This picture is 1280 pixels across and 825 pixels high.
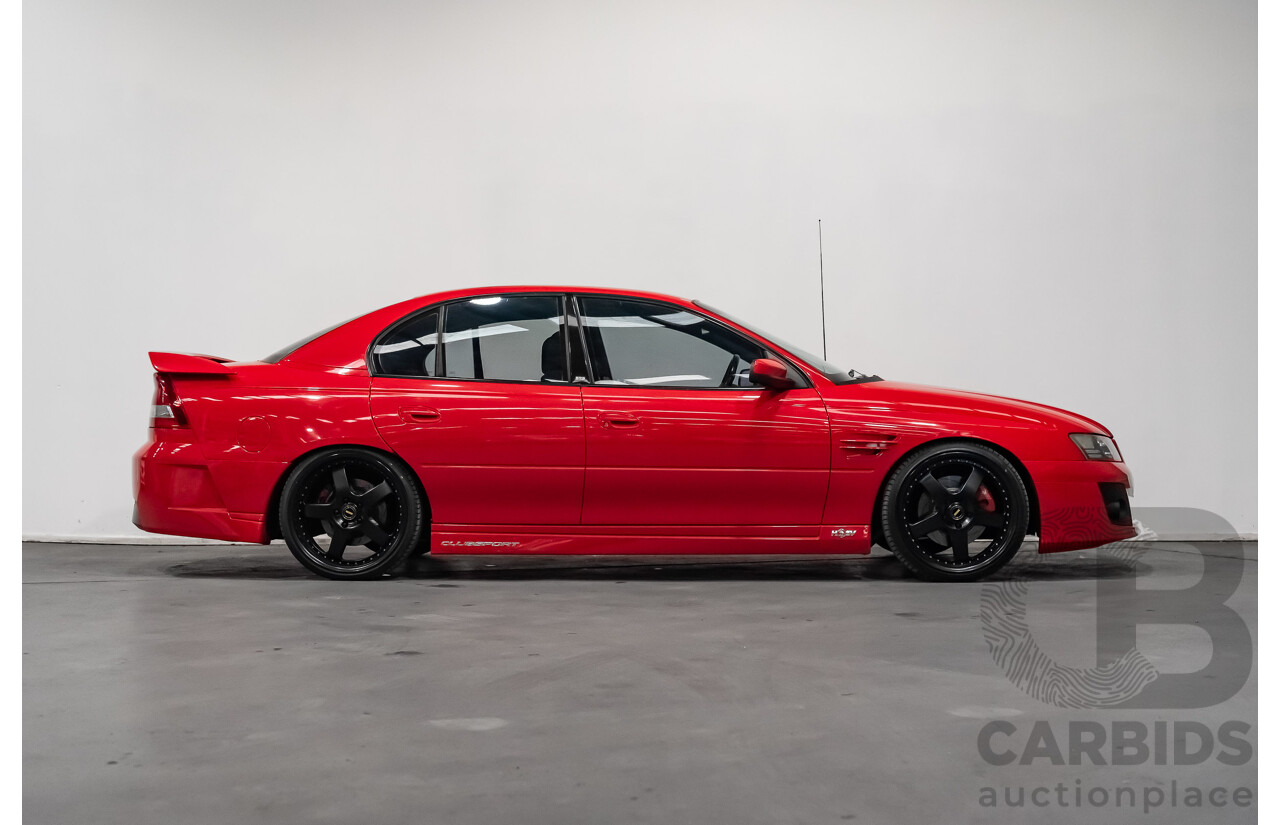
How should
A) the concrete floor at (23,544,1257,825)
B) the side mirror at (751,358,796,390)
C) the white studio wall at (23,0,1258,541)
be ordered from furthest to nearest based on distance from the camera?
the white studio wall at (23,0,1258,541), the side mirror at (751,358,796,390), the concrete floor at (23,544,1257,825)

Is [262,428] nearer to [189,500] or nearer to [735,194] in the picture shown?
[189,500]

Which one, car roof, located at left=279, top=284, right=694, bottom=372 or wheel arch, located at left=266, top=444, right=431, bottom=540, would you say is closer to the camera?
wheel arch, located at left=266, top=444, right=431, bottom=540

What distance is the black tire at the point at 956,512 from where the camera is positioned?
4.92 m

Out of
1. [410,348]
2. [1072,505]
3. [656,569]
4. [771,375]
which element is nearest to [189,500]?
[410,348]

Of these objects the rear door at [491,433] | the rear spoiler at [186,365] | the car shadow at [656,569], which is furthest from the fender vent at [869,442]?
the rear spoiler at [186,365]

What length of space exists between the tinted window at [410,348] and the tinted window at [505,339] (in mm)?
68

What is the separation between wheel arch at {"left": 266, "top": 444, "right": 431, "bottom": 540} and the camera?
496 centimetres

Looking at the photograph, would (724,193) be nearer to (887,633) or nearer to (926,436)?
(926,436)

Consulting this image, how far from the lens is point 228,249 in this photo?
6980 millimetres

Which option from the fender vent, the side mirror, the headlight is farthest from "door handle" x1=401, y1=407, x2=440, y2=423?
the headlight

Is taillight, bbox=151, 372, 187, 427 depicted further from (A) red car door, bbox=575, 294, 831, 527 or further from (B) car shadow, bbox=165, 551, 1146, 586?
(A) red car door, bbox=575, 294, 831, 527

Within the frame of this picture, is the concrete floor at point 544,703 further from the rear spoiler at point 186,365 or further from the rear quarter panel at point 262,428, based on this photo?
the rear spoiler at point 186,365

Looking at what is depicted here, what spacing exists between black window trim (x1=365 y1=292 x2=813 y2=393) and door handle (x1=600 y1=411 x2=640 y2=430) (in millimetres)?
139

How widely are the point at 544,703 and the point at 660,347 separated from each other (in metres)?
2.47
